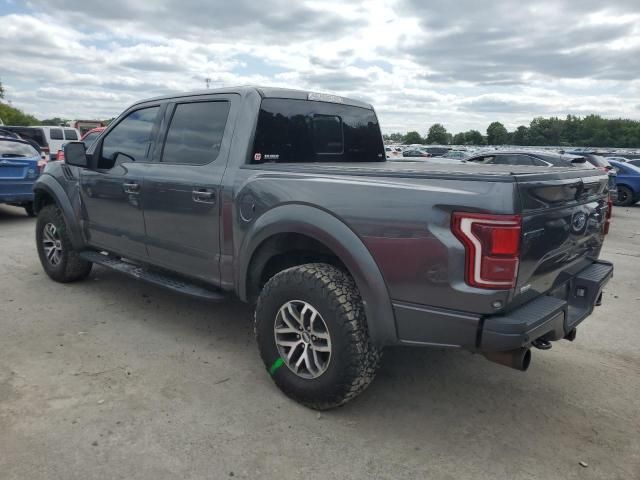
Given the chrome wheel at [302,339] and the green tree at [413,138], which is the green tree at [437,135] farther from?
the chrome wheel at [302,339]

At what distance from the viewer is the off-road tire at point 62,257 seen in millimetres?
5070

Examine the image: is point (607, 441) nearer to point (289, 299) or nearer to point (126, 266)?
point (289, 299)

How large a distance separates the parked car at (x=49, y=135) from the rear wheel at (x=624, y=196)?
18.5m

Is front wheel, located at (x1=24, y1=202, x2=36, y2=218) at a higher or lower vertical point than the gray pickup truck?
lower

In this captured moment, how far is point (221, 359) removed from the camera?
3676 millimetres

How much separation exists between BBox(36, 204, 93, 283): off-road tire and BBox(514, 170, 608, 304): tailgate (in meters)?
4.29

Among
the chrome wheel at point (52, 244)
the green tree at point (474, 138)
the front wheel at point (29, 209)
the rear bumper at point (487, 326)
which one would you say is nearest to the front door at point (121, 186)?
the chrome wheel at point (52, 244)

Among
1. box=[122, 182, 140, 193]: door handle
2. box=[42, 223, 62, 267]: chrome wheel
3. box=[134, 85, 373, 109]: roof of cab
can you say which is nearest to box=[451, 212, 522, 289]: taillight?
box=[134, 85, 373, 109]: roof of cab

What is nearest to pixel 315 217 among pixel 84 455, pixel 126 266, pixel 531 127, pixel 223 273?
pixel 223 273

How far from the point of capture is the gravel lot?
252 cm

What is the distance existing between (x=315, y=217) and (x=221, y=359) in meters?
1.46

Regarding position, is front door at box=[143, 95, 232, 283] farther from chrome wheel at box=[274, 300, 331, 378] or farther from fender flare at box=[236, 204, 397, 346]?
chrome wheel at box=[274, 300, 331, 378]

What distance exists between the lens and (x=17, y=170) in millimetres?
9312

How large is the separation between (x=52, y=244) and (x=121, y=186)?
1673 mm
